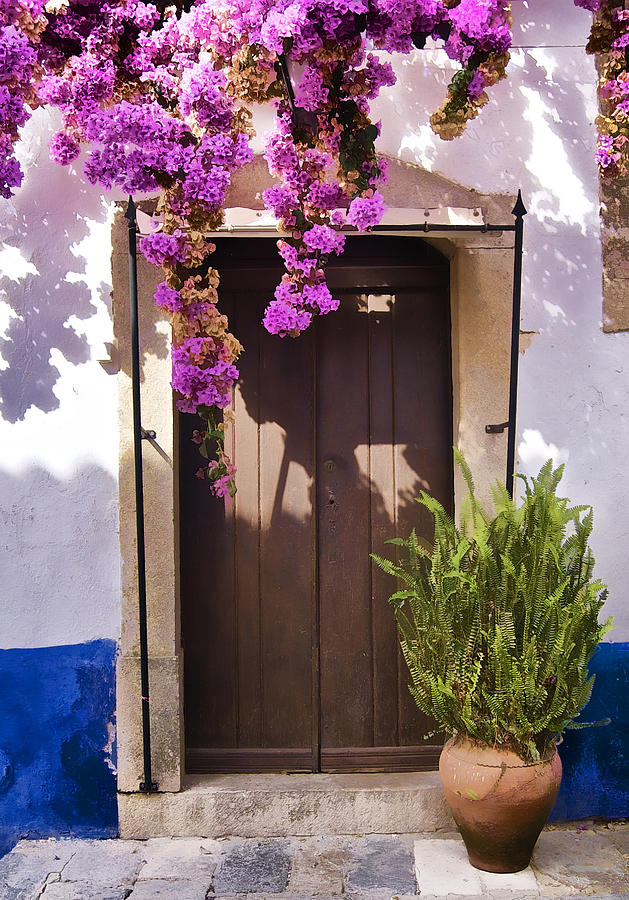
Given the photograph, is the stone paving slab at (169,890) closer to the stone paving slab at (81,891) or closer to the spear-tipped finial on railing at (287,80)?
the stone paving slab at (81,891)

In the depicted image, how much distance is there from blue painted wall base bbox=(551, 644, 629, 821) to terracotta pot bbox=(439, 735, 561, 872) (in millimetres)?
498

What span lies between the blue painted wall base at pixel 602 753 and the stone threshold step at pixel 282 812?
54cm

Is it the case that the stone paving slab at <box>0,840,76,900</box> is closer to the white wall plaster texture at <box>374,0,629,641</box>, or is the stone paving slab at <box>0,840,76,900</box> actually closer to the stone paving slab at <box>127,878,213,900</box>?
the stone paving slab at <box>127,878,213,900</box>

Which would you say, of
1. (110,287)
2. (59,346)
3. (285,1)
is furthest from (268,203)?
(59,346)

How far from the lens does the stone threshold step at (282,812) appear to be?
3773mm

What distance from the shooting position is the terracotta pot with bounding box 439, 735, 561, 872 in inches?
128

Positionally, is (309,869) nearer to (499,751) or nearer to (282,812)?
(282,812)

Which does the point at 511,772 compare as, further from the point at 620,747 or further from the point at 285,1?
the point at 285,1

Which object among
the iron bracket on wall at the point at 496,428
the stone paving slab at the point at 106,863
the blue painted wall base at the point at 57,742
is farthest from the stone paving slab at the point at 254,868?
the iron bracket on wall at the point at 496,428

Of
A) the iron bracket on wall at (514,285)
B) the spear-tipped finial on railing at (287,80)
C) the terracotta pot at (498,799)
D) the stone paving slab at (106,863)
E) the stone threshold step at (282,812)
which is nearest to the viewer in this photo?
the spear-tipped finial on railing at (287,80)

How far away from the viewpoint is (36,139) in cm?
388

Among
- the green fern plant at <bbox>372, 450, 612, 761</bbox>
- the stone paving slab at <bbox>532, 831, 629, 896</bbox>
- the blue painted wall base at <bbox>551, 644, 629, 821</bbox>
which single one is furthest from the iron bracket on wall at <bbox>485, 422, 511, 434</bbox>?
Result: the stone paving slab at <bbox>532, 831, 629, 896</bbox>

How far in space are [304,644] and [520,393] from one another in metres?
1.49

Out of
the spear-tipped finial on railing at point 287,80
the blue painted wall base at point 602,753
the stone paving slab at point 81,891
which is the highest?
the spear-tipped finial on railing at point 287,80
